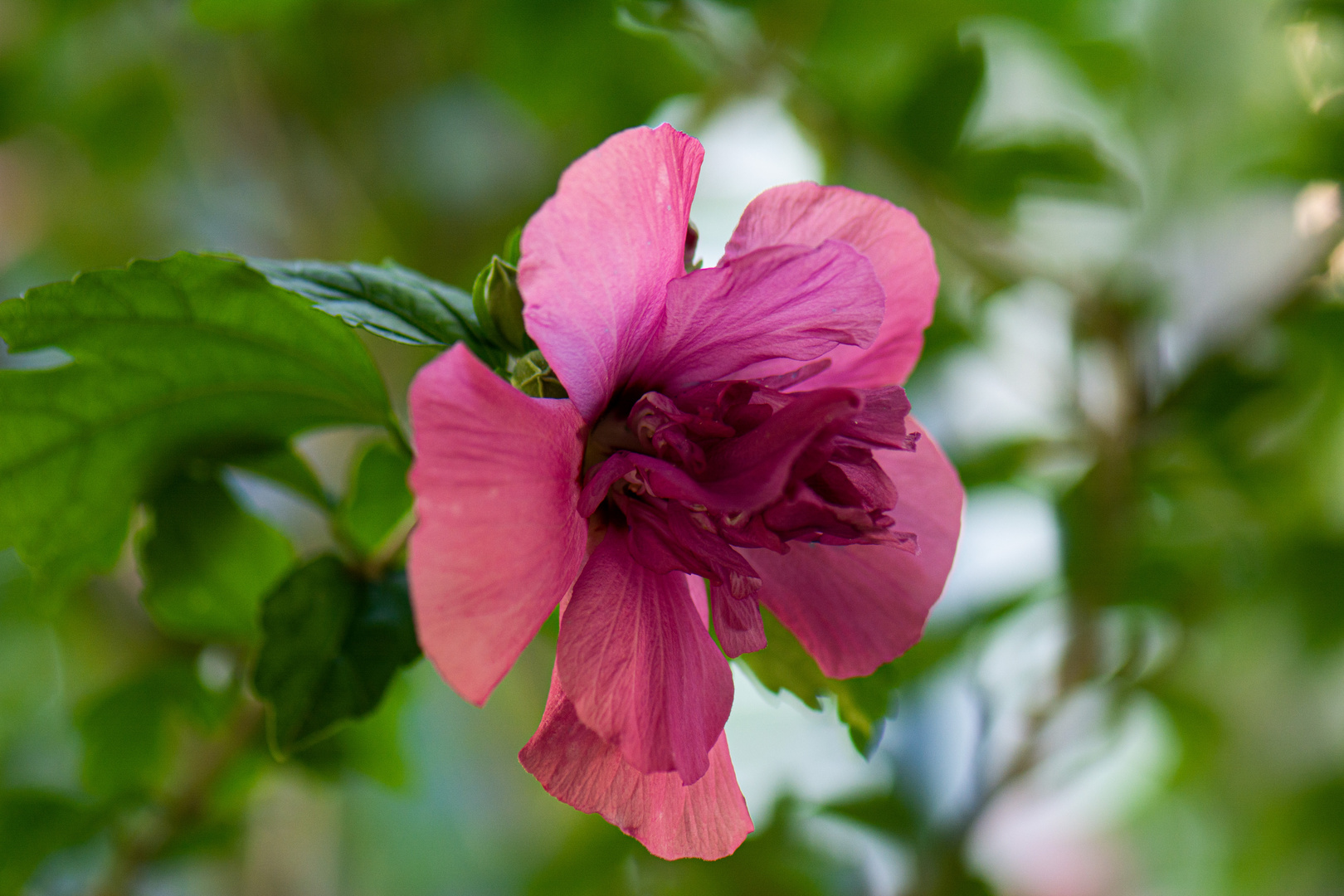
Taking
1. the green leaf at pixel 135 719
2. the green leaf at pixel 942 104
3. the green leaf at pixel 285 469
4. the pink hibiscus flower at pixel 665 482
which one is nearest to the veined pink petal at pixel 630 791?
the pink hibiscus flower at pixel 665 482

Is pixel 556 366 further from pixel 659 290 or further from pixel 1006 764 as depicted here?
pixel 1006 764

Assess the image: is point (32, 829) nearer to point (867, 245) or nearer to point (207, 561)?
point (207, 561)

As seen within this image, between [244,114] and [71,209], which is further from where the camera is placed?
[71,209]

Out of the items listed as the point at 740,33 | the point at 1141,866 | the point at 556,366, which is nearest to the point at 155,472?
the point at 556,366

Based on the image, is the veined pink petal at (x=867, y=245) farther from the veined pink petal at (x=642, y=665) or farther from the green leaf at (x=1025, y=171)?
the green leaf at (x=1025, y=171)

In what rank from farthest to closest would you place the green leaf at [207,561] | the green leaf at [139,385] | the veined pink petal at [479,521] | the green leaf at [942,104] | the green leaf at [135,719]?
the green leaf at [942,104] < the green leaf at [135,719] < the green leaf at [207,561] < the green leaf at [139,385] < the veined pink petal at [479,521]

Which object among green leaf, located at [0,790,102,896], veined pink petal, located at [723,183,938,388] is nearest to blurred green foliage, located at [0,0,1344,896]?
green leaf, located at [0,790,102,896]

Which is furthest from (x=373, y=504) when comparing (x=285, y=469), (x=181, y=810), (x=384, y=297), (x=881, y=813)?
(x=881, y=813)
